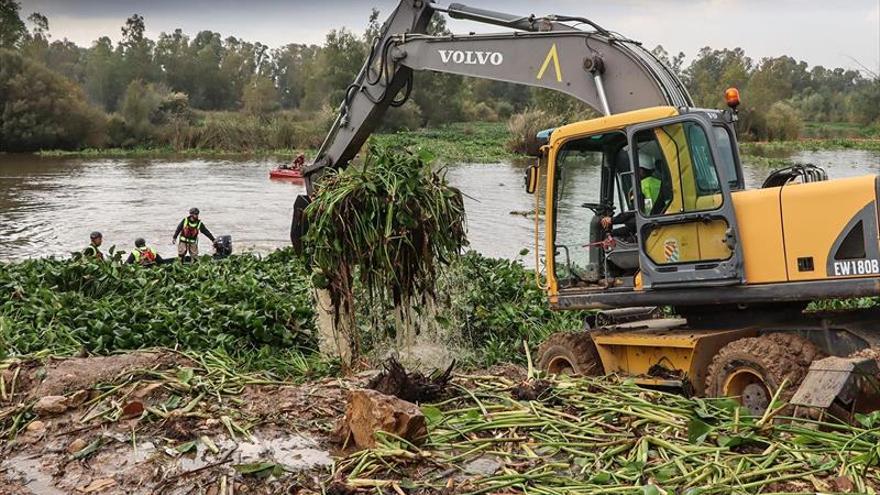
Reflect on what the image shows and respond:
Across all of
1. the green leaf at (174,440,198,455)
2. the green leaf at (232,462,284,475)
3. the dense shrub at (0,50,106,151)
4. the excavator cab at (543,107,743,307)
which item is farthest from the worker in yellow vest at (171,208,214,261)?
the dense shrub at (0,50,106,151)

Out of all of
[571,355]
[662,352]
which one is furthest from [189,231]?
[662,352]

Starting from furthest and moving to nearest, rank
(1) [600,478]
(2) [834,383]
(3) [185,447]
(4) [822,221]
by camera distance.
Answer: (4) [822,221] → (2) [834,383] → (3) [185,447] → (1) [600,478]

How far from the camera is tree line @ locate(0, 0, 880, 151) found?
55.8 meters

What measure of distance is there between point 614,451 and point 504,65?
5535 millimetres

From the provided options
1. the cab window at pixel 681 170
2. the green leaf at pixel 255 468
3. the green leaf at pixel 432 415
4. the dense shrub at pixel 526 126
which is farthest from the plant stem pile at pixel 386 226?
the dense shrub at pixel 526 126

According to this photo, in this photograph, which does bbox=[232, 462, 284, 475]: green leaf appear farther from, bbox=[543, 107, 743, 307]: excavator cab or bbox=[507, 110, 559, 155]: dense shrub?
bbox=[507, 110, 559, 155]: dense shrub

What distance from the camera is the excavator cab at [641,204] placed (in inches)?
297

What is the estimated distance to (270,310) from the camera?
11.0 meters

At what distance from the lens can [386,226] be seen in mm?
8539

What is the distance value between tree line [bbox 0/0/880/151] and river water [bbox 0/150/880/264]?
28.6 feet

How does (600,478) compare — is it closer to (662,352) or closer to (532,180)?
(662,352)

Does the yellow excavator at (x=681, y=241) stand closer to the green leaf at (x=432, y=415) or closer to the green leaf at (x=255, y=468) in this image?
the green leaf at (x=432, y=415)

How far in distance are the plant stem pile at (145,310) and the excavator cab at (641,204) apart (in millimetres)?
3586

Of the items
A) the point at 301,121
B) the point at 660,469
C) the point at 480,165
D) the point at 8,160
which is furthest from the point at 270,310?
the point at 301,121
